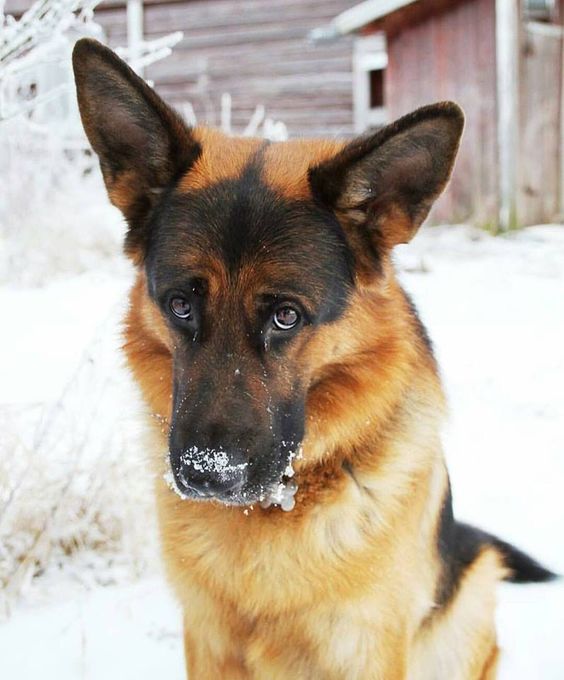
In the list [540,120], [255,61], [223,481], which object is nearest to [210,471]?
[223,481]

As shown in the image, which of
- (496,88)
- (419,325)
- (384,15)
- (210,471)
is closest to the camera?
(210,471)

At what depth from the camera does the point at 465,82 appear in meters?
11.4

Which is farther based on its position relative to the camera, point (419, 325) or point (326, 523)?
point (419, 325)

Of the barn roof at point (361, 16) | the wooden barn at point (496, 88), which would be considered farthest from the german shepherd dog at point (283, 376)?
the barn roof at point (361, 16)

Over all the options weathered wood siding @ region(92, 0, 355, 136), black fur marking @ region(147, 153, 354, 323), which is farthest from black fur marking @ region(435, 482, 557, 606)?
weathered wood siding @ region(92, 0, 355, 136)

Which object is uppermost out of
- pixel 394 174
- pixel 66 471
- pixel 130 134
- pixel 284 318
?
pixel 130 134

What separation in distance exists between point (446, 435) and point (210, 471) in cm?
184

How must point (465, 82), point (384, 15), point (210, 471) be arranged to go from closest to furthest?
point (210, 471) < point (465, 82) < point (384, 15)

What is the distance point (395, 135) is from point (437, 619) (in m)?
1.57

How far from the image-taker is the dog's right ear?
212 centimetres

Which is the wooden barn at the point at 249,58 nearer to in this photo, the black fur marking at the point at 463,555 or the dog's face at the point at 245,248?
the black fur marking at the point at 463,555

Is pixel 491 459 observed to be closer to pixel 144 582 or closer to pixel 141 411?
pixel 144 582

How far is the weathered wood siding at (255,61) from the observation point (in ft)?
48.4

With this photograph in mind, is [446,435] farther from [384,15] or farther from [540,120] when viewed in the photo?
[384,15]
